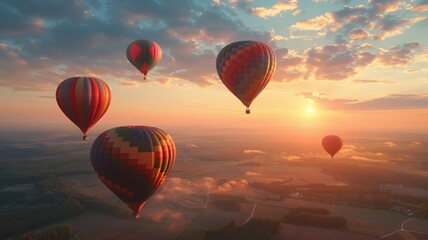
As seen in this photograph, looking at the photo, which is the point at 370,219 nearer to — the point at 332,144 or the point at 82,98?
the point at 332,144

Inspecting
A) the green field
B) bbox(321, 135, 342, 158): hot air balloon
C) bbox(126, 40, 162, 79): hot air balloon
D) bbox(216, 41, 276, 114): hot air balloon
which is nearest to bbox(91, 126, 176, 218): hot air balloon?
bbox(216, 41, 276, 114): hot air balloon

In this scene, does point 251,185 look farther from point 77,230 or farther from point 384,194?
point 77,230

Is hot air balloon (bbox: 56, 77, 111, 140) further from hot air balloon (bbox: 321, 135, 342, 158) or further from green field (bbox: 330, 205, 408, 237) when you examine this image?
green field (bbox: 330, 205, 408, 237)

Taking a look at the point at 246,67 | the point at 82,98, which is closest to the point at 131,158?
the point at 82,98

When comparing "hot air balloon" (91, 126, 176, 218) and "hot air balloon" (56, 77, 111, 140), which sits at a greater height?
"hot air balloon" (56, 77, 111, 140)

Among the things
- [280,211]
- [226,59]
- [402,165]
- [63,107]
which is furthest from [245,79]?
[402,165]

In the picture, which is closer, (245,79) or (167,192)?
(245,79)
